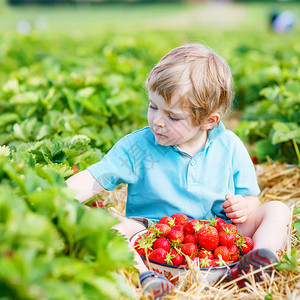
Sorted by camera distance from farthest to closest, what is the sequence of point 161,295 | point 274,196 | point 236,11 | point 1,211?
point 236,11
point 274,196
point 161,295
point 1,211

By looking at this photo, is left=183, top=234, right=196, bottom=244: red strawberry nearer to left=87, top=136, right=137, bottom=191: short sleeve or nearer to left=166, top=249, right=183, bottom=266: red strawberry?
left=166, top=249, right=183, bottom=266: red strawberry

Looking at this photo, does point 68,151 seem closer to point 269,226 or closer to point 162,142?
point 162,142

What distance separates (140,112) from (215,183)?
77.2 inches

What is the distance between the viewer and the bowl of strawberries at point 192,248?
2.04 m

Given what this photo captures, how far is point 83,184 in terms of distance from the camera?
2189 millimetres

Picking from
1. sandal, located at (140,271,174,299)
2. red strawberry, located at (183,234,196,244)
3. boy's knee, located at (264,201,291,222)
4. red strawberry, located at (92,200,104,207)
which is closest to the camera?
sandal, located at (140,271,174,299)

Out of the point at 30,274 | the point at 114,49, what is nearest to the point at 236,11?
the point at 114,49

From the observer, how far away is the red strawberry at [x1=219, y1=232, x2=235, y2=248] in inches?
81.9

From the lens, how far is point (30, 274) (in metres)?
1.21

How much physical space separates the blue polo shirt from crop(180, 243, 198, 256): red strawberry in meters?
0.37

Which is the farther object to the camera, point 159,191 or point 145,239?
point 159,191

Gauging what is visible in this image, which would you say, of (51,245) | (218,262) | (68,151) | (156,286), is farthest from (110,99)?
(51,245)

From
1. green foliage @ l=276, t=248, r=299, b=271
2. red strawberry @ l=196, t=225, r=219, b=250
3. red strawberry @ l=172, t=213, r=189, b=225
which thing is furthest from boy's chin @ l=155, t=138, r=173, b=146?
green foliage @ l=276, t=248, r=299, b=271

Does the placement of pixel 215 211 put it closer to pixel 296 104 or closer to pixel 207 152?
Result: pixel 207 152
